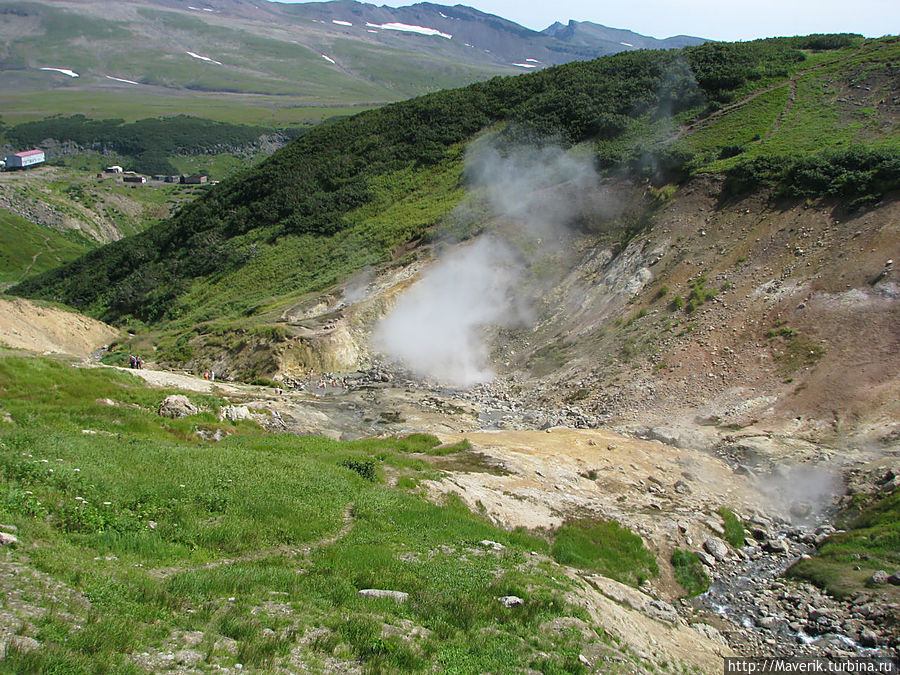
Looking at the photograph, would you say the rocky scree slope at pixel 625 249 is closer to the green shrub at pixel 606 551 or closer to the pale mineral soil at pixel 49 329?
the pale mineral soil at pixel 49 329

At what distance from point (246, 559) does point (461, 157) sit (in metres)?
51.6

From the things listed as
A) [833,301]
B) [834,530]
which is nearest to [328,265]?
[833,301]

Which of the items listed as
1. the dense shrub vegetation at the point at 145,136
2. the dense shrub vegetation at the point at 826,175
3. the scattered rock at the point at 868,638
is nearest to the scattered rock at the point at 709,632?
the scattered rock at the point at 868,638

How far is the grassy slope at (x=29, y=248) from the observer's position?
3499 inches

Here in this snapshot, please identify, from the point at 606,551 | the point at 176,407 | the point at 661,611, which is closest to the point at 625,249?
the point at 606,551

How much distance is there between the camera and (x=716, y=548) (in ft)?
59.8

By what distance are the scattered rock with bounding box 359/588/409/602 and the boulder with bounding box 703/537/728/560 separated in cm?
1102

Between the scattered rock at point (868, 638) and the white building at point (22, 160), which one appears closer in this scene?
the scattered rock at point (868, 638)

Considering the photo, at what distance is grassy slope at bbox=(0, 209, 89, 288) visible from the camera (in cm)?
8888

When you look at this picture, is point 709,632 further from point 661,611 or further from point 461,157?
point 461,157

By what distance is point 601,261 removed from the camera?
41.0 metres

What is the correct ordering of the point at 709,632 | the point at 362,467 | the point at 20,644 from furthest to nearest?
the point at 362,467 < the point at 709,632 < the point at 20,644

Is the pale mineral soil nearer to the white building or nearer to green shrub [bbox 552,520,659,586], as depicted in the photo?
green shrub [bbox 552,520,659,586]

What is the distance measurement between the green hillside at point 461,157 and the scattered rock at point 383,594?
3237 cm
